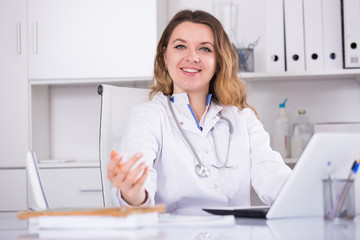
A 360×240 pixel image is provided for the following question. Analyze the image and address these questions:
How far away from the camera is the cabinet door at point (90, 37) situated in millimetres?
2908

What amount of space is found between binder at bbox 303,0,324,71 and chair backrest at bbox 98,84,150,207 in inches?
43.5

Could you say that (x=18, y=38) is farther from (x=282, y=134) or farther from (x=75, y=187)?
(x=282, y=134)

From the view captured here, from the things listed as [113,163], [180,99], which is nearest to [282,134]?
[180,99]

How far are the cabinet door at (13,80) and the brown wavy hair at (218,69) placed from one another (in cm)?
105

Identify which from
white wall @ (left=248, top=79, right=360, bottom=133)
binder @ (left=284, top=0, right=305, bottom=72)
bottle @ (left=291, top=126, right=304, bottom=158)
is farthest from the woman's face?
white wall @ (left=248, top=79, right=360, bottom=133)

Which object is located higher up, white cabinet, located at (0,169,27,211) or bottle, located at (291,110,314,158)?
bottle, located at (291,110,314,158)

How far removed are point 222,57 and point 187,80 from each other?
0.60 ft

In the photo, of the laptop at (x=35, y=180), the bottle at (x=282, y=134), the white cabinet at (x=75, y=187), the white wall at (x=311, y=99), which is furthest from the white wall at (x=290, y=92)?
the laptop at (x=35, y=180)

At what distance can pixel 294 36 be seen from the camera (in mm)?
2801

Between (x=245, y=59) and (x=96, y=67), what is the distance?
2.66 feet

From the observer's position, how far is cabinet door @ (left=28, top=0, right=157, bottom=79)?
9.54 ft

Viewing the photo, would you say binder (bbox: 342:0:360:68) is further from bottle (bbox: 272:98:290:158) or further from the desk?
the desk

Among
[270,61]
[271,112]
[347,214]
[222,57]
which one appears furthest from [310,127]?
[347,214]

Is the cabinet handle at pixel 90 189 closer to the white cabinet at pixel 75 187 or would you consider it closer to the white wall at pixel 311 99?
the white cabinet at pixel 75 187
